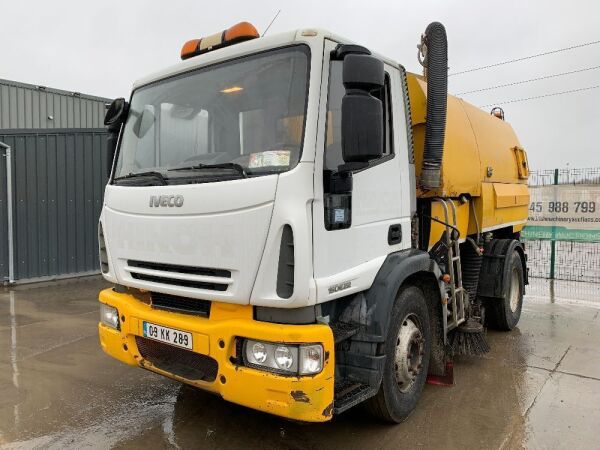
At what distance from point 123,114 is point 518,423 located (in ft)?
12.6

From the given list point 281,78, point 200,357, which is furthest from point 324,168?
point 200,357

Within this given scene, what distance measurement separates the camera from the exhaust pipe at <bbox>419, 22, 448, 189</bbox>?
12.9 feet

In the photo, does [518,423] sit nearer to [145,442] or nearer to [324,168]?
[324,168]

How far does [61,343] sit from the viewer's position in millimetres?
5480

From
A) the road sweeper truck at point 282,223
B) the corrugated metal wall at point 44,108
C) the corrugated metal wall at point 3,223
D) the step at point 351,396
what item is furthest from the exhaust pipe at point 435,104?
the corrugated metal wall at point 44,108

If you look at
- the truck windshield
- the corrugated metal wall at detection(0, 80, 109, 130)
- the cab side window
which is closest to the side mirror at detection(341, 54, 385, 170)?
the cab side window

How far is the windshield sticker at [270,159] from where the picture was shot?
2.70 metres

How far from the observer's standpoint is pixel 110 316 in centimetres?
354

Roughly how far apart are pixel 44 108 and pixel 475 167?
11694 mm

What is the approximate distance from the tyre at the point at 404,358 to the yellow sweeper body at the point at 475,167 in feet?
2.72

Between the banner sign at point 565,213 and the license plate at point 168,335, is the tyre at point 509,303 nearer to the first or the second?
the banner sign at point 565,213

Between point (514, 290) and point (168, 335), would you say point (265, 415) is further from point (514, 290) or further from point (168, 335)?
point (514, 290)

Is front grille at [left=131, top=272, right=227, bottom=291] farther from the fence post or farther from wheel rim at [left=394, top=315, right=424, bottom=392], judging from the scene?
the fence post

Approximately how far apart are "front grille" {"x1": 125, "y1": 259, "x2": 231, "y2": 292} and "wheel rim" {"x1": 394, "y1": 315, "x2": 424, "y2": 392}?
1366 mm
